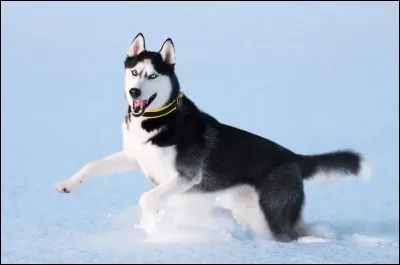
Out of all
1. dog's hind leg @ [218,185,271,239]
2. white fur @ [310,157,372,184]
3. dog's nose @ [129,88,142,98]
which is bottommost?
dog's hind leg @ [218,185,271,239]

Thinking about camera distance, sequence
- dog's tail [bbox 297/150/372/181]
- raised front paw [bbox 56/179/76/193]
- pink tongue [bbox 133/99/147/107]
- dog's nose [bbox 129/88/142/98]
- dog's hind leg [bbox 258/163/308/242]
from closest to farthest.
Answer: dog's nose [bbox 129/88/142/98], pink tongue [bbox 133/99/147/107], raised front paw [bbox 56/179/76/193], dog's hind leg [bbox 258/163/308/242], dog's tail [bbox 297/150/372/181]

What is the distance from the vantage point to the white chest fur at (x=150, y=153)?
467 cm

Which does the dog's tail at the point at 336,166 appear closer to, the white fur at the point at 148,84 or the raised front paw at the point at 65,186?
the white fur at the point at 148,84

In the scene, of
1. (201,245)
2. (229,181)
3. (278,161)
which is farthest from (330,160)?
(201,245)

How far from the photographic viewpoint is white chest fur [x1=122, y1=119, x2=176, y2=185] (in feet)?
15.3

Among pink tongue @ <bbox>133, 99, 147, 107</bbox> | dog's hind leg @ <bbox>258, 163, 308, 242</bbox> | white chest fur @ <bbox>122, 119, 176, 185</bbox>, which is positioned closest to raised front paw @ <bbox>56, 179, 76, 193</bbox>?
white chest fur @ <bbox>122, 119, 176, 185</bbox>

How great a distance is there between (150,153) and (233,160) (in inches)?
23.8

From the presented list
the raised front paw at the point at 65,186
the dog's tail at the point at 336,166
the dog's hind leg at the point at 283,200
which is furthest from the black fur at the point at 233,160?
the raised front paw at the point at 65,186

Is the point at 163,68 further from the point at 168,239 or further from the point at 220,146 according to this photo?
the point at 168,239

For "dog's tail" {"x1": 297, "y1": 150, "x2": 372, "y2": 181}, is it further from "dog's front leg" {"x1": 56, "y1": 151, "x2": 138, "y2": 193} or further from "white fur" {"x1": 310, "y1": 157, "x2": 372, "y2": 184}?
"dog's front leg" {"x1": 56, "y1": 151, "x2": 138, "y2": 193}

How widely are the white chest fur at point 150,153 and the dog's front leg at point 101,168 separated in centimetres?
13

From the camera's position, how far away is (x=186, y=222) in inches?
197

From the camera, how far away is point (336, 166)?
5.29 meters

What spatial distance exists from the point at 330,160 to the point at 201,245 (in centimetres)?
126
